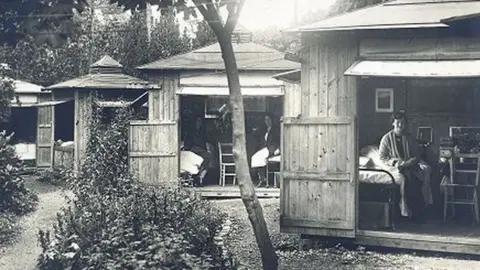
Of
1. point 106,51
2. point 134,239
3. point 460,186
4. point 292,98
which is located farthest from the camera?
point 106,51

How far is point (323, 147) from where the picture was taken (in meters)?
10.1

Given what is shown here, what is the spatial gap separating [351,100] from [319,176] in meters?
1.34

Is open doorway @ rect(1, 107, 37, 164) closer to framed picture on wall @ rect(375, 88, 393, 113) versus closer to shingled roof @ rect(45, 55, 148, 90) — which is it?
shingled roof @ rect(45, 55, 148, 90)

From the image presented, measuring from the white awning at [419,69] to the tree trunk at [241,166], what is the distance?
6.97ft

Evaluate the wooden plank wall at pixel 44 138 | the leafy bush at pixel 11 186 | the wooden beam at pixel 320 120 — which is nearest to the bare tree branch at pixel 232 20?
the wooden beam at pixel 320 120

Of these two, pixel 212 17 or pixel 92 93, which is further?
pixel 92 93

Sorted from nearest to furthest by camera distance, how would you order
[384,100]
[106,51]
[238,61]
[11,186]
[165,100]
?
1. [384,100]
2. [11,186]
3. [165,100]
4. [238,61]
5. [106,51]

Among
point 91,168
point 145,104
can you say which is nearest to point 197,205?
point 91,168

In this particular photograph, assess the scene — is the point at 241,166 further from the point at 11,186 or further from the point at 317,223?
the point at 11,186

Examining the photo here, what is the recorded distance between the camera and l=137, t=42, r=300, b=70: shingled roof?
53.2 feet

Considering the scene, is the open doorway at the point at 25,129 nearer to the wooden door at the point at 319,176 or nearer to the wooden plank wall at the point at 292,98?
the wooden plank wall at the point at 292,98

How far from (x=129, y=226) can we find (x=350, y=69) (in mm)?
4017

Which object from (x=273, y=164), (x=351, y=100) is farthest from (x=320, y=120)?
(x=273, y=164)

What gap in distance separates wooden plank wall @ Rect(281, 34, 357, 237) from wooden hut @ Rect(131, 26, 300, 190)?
5506mm
